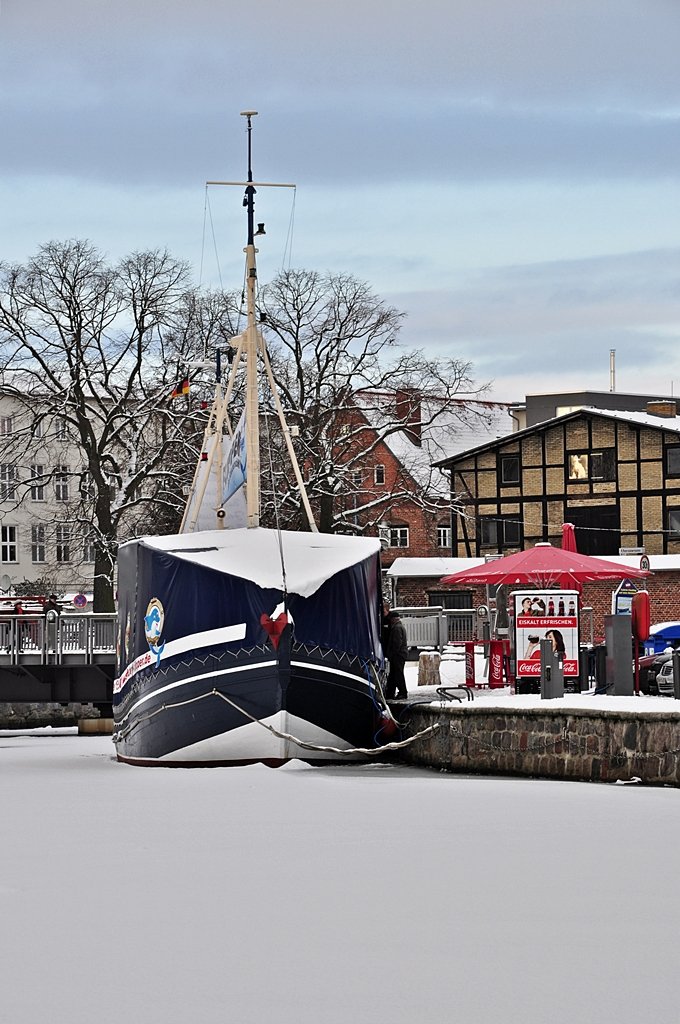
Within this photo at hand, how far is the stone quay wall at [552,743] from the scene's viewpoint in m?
18.2

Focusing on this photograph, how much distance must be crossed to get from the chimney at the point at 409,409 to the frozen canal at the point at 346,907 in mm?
35991

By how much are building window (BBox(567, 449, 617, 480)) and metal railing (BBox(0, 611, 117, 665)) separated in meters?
29.9

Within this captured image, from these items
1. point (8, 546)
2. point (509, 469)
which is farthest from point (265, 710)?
point (8, 546)

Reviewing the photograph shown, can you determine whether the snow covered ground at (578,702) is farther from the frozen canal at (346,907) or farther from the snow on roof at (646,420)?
the snow on roof at (646,420)

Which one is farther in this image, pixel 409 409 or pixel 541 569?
pixel 409 409

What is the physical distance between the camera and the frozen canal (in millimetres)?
8086

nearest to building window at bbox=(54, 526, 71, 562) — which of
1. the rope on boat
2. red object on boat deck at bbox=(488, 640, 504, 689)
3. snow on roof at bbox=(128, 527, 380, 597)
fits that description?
red object on boat deck at bbox=(488, 640, 504, 689)

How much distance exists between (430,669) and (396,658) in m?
2.85

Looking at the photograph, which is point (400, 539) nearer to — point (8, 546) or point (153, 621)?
point (8, 546)

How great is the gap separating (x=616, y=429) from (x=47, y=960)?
178ft

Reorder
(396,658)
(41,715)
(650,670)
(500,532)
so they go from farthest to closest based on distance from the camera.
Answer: (500,532) < (41,715) < (650,670) < (396,658)

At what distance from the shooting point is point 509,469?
6431 cm

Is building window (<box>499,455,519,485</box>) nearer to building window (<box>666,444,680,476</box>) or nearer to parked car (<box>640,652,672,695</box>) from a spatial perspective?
building window (<box>666,444,680,476</box>)

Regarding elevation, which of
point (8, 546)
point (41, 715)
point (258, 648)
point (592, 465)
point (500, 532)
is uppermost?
point (592, 465)
